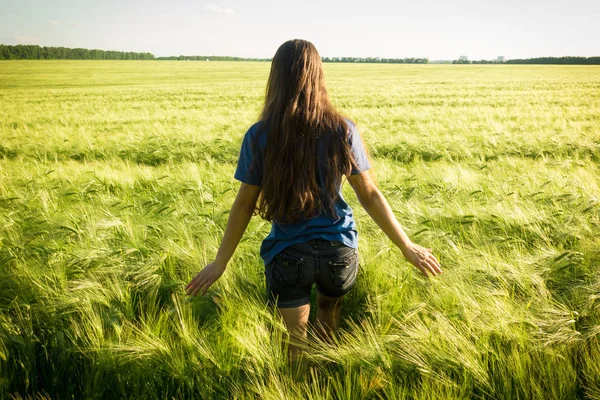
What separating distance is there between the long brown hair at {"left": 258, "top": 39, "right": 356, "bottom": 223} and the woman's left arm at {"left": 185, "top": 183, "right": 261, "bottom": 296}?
2.8 inches

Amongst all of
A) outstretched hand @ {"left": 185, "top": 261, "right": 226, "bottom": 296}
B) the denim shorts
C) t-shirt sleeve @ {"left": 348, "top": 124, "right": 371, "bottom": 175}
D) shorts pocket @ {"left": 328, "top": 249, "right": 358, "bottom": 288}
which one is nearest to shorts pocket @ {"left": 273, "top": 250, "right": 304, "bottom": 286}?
the denim shorts

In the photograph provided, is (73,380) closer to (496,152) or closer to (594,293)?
(594,293)

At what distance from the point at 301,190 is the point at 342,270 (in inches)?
15.3

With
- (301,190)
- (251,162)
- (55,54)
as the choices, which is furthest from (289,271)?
(55,54)

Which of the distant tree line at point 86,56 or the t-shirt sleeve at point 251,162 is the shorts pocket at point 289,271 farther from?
the distant tree line at point 86,56

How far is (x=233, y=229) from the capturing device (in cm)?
161

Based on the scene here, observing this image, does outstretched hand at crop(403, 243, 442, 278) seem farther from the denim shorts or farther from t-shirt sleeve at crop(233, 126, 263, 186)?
t-shirt sleeve at crop(233, 126, 263, 186)

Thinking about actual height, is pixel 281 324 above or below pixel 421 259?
below

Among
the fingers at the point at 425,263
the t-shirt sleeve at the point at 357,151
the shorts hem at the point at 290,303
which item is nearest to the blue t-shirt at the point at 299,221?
the t-shirt sleeve at the point at 357,151

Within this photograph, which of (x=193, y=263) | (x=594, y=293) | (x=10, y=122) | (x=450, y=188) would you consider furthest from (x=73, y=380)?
(x=10, y=122)

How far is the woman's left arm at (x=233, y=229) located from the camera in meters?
1.57

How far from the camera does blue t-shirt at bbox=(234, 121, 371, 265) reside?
151cm

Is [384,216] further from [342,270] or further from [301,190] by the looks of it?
[301,190]

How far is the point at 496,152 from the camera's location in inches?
248
